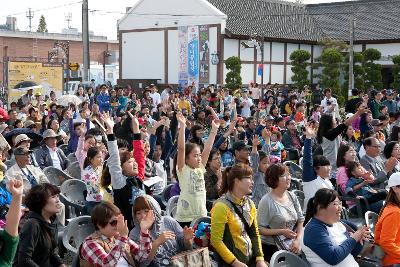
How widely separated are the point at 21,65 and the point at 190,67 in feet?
52.3

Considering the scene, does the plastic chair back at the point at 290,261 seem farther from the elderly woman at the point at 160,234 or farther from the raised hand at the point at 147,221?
the raised hand at the point at 147,221

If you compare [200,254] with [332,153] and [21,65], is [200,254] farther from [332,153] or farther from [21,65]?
[21,65]

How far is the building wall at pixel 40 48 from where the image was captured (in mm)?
54000

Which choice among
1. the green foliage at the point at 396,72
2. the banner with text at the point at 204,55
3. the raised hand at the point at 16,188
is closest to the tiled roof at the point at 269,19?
the banner with text at the point at 204,55

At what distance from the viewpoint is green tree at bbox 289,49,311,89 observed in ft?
108

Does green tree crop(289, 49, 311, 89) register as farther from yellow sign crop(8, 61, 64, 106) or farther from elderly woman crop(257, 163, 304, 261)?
elderly woman crop(257, 163, 304, 261)

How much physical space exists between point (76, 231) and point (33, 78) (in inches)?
682

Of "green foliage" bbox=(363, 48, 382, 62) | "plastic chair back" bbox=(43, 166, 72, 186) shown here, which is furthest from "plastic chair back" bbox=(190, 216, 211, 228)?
"green foliage" bbox=(363, 48, 382, 62)

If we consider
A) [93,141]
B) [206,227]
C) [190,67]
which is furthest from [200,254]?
[190,67]

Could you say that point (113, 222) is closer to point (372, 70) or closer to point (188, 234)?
point (188, 234)

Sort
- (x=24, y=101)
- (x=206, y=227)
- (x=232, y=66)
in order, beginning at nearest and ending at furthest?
(x=206, y=227) < (x=24, y=101) < (x=232, y=66)

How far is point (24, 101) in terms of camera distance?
18.2m

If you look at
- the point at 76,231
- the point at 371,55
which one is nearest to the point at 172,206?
the point at 76,231

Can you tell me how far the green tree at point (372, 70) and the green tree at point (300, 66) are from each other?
3.31m
